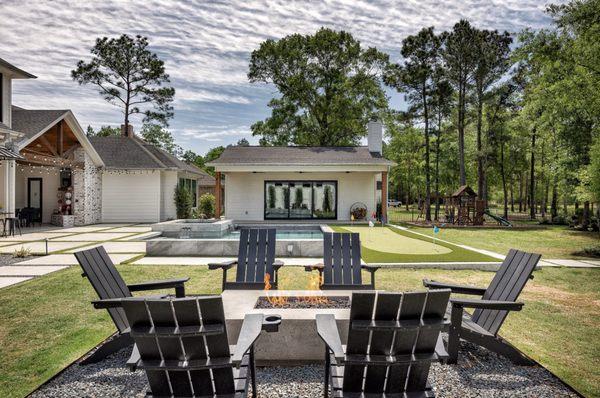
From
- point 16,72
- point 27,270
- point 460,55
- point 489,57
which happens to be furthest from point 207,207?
point 489,57

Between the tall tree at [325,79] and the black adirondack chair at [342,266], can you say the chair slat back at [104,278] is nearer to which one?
the black adirondack chair at [342,266]

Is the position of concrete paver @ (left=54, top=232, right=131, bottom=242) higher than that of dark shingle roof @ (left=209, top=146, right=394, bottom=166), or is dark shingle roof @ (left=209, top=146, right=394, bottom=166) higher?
dark shingle roof @ (left=209, top=146, right=394, bottom=166)

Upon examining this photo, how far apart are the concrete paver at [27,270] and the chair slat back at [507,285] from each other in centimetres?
817

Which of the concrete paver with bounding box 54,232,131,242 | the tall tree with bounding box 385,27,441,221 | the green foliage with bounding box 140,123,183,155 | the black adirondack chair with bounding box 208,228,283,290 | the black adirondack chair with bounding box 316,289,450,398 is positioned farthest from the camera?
the green foliage with bounding box 140,123,183,155

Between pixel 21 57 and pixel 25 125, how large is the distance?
473 centimetres

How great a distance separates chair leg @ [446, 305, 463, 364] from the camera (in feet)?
11.4

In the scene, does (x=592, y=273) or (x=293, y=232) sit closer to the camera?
(x=592, y=273)

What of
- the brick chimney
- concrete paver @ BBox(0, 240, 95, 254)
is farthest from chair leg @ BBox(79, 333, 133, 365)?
the brick chimney

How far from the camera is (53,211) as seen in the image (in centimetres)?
1962

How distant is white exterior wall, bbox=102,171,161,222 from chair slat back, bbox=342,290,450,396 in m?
20.0

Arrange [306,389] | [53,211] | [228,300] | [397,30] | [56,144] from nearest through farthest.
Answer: [306,389], [228,300], [56,144], [53,211], [397,30]

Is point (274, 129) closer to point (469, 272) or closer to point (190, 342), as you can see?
point (469, 272)

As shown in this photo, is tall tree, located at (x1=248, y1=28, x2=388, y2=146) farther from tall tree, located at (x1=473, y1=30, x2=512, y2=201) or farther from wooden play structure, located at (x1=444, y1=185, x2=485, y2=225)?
wooden play structure, located at (x1=444, y1=185, x2=485, y2=225)

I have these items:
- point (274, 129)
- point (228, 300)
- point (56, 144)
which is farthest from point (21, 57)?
point (228, 300)
